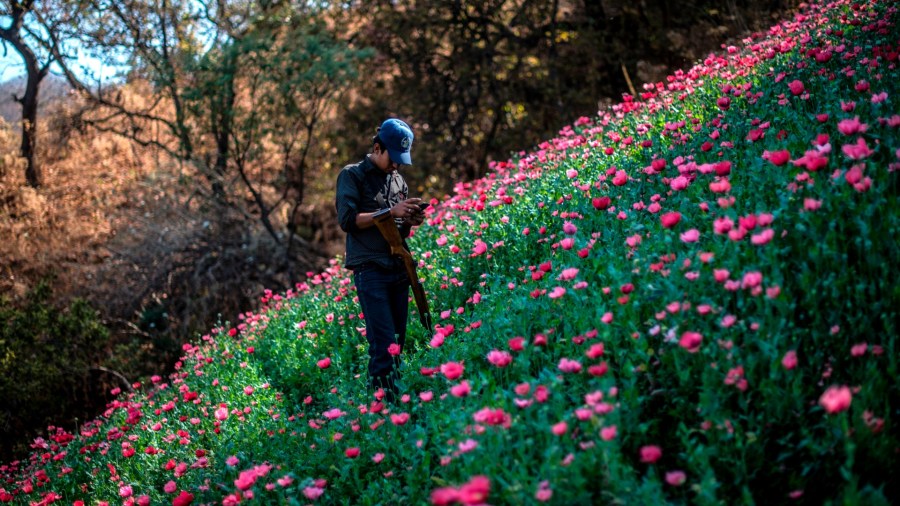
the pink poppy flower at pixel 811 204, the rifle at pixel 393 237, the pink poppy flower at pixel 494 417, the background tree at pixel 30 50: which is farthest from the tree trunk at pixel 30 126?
the pink poppy flower at pixel 811 204

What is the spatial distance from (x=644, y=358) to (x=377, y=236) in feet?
6.25

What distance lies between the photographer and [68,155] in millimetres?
15984

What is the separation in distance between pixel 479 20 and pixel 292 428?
12.5m

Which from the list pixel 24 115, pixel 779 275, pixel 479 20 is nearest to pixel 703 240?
pixel 779 275

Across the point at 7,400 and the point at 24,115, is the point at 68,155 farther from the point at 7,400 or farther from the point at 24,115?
the point at 7,400

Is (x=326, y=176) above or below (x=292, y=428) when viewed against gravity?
above

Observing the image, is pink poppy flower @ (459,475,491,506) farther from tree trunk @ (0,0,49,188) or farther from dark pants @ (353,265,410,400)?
tree trunk @ (0,0,49,188)

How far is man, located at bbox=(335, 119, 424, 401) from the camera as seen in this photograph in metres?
4.36

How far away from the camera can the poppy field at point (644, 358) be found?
2.71 metres

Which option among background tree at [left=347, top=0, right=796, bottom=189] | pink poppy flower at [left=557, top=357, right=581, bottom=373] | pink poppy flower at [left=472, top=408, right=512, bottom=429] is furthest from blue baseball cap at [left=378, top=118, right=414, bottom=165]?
background tree at [left=347, top=0, right=796, bottom=189]

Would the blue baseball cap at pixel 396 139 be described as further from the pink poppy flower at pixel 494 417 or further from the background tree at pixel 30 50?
the background tree at pixel 30 50

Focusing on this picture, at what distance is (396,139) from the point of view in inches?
175

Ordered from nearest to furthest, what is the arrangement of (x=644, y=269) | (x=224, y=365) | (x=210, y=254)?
(x=644, y=269)
(x=224, y=365)
(x=210, y=254)

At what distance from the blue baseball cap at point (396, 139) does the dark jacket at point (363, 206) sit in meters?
0.18
